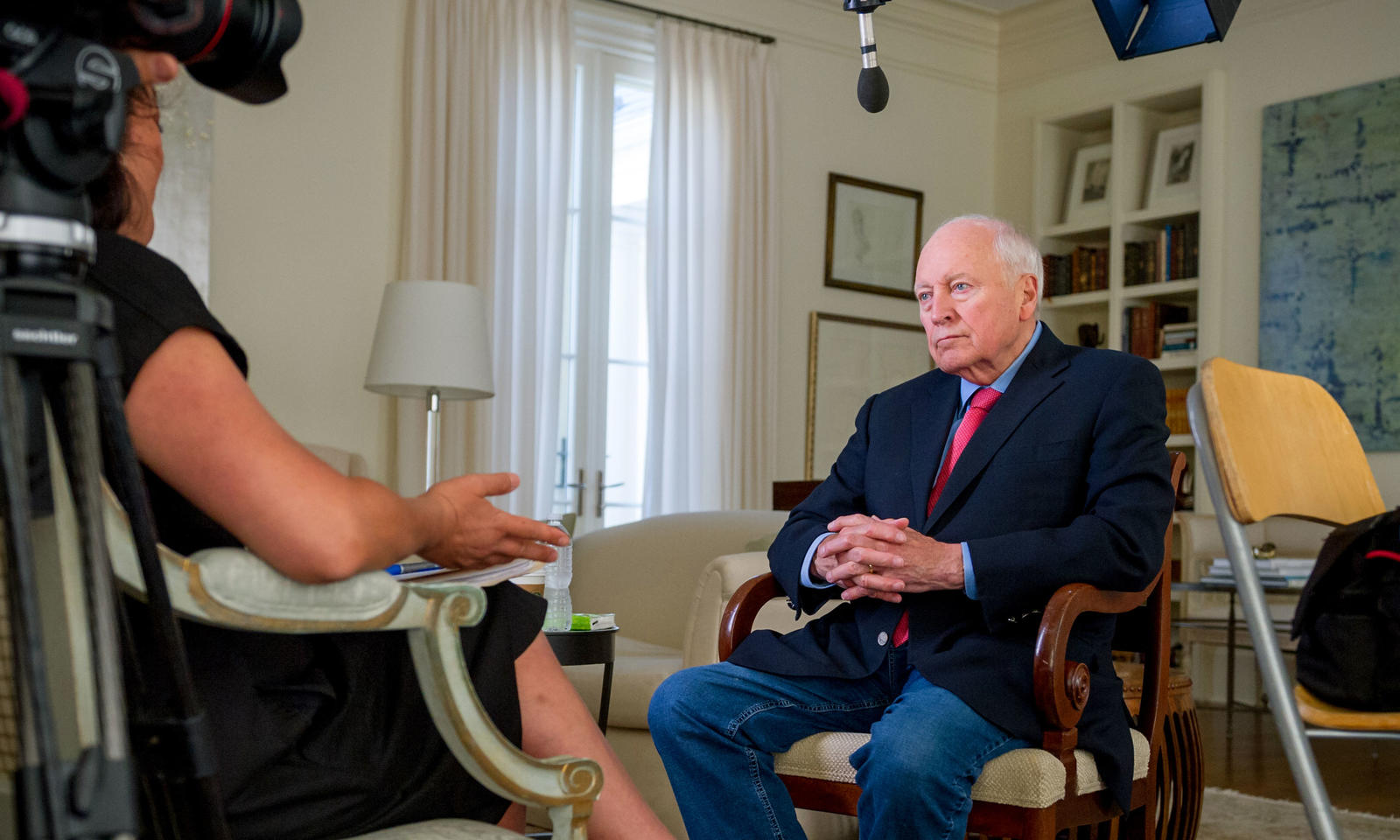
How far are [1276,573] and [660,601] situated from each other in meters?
2.57

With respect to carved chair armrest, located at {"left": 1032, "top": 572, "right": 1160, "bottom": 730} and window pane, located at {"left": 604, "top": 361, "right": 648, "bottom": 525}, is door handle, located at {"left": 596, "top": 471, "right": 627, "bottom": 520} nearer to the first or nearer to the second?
window pane, located at {"left": 604, "top": 361, "right": 648, "bottom": 525}

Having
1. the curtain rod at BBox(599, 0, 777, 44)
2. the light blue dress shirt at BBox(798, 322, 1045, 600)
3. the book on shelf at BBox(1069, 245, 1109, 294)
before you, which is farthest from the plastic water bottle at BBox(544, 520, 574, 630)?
Answer: the book on shelf at BBox(1069, 245, 1109, 294)

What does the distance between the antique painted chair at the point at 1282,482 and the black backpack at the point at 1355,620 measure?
0.03 m

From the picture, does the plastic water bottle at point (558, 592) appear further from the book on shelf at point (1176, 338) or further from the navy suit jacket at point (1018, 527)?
the book on shelf at point (1176, 338)

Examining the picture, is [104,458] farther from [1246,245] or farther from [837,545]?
[1246,245]

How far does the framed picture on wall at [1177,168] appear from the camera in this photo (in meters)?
6.18

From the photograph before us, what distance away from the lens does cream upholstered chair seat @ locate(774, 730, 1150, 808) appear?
167cm

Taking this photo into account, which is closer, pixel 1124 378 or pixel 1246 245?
Answer: pixel 1124 378

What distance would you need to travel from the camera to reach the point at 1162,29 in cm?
180

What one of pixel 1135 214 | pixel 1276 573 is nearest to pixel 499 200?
pixel 1135 214

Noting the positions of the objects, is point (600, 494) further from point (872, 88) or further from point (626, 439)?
point (872, 88)

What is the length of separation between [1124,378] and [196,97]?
3.91 m

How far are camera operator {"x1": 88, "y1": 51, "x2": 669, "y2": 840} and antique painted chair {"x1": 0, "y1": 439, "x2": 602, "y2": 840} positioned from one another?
25 millimetres

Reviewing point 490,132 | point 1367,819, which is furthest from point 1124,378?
point 490,132
